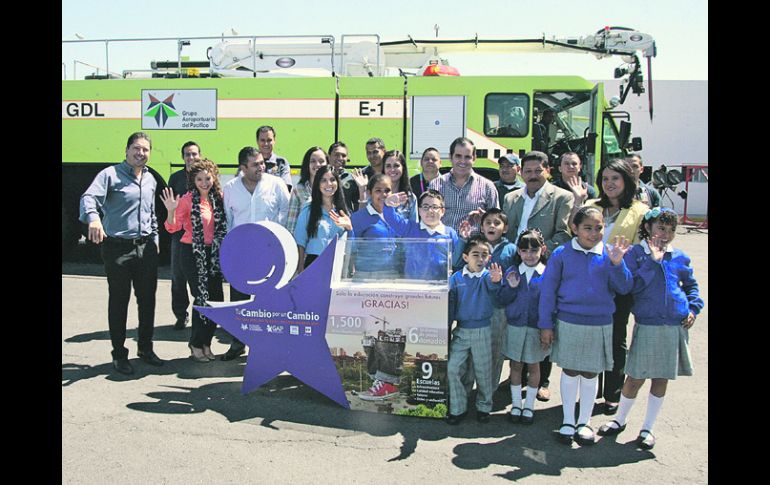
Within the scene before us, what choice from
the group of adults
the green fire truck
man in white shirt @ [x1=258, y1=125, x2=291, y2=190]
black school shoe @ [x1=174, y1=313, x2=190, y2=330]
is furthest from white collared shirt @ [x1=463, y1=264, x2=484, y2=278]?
the green fire truck

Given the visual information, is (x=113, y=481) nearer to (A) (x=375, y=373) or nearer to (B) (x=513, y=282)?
(A) (x=375, y=373)

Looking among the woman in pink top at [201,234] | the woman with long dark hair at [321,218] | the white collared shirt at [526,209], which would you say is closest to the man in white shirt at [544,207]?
the white collared shirt at [526,209]

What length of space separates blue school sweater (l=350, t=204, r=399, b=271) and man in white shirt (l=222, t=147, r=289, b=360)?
3.85 feet

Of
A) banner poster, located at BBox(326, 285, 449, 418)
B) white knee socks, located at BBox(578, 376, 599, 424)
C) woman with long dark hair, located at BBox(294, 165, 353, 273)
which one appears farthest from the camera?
woman with long dark hair, located at BBox(294, 165, 353, 273)

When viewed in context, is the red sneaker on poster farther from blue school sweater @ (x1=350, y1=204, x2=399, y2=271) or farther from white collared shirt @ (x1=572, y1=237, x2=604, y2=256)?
white collared shirt @ (x1=572, y1=237, x2=604, y2=256)

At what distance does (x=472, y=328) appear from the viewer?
15.0 ft

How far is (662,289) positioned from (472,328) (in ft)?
4.28

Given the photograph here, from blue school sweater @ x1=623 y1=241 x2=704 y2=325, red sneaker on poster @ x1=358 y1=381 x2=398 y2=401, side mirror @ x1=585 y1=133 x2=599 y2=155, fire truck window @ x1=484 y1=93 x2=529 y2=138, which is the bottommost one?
red sneaker on poster @ x1=358 y1=381 x2=398 y2=401

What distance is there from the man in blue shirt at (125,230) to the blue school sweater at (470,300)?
2844 millimetres

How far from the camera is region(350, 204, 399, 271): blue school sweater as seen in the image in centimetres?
475

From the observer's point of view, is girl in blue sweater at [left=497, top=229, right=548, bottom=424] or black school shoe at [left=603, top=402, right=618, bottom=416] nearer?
girl in blue sweater at [left=497, top=229, right=548, bottom=424]

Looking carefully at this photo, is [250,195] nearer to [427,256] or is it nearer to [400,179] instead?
[400,179]

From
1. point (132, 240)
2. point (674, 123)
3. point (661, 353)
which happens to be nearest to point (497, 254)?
point (661, 353)
